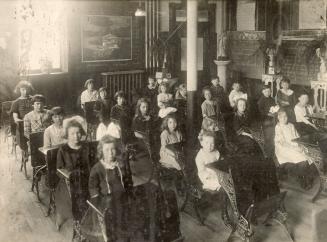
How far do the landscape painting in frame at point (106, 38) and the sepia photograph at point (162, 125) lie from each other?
0.03m

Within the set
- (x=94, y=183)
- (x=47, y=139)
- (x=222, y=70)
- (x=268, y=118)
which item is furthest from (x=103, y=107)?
(x=222, y=70)

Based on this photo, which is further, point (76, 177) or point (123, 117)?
point (123, 117)

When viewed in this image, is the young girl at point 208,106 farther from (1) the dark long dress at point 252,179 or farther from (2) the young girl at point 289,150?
(1) the dark long dress at point 252,179

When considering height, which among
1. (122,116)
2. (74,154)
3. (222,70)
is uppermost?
(222,70)

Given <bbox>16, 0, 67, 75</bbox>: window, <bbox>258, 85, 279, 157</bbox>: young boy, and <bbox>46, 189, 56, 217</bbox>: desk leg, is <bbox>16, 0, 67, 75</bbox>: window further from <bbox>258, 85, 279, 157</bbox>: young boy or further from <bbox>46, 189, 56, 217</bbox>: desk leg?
<bbox>258, 85, 279, 157</bbox>: young boy

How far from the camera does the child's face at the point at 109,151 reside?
3678 mm

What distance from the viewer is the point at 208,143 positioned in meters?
4.69

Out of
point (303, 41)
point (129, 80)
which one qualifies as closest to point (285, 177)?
point (303, 41)

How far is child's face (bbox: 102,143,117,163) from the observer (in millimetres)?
3678

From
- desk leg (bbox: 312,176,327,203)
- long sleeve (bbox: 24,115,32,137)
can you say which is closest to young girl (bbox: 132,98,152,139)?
long sleeve (bbox: 24,115,32,137)

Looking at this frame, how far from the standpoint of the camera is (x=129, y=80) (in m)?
10.6

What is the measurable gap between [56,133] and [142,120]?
150 cm

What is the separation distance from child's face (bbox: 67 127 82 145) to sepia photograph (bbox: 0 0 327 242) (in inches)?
0.5

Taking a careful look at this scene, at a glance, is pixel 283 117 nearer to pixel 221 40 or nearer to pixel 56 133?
pixel 56 133
